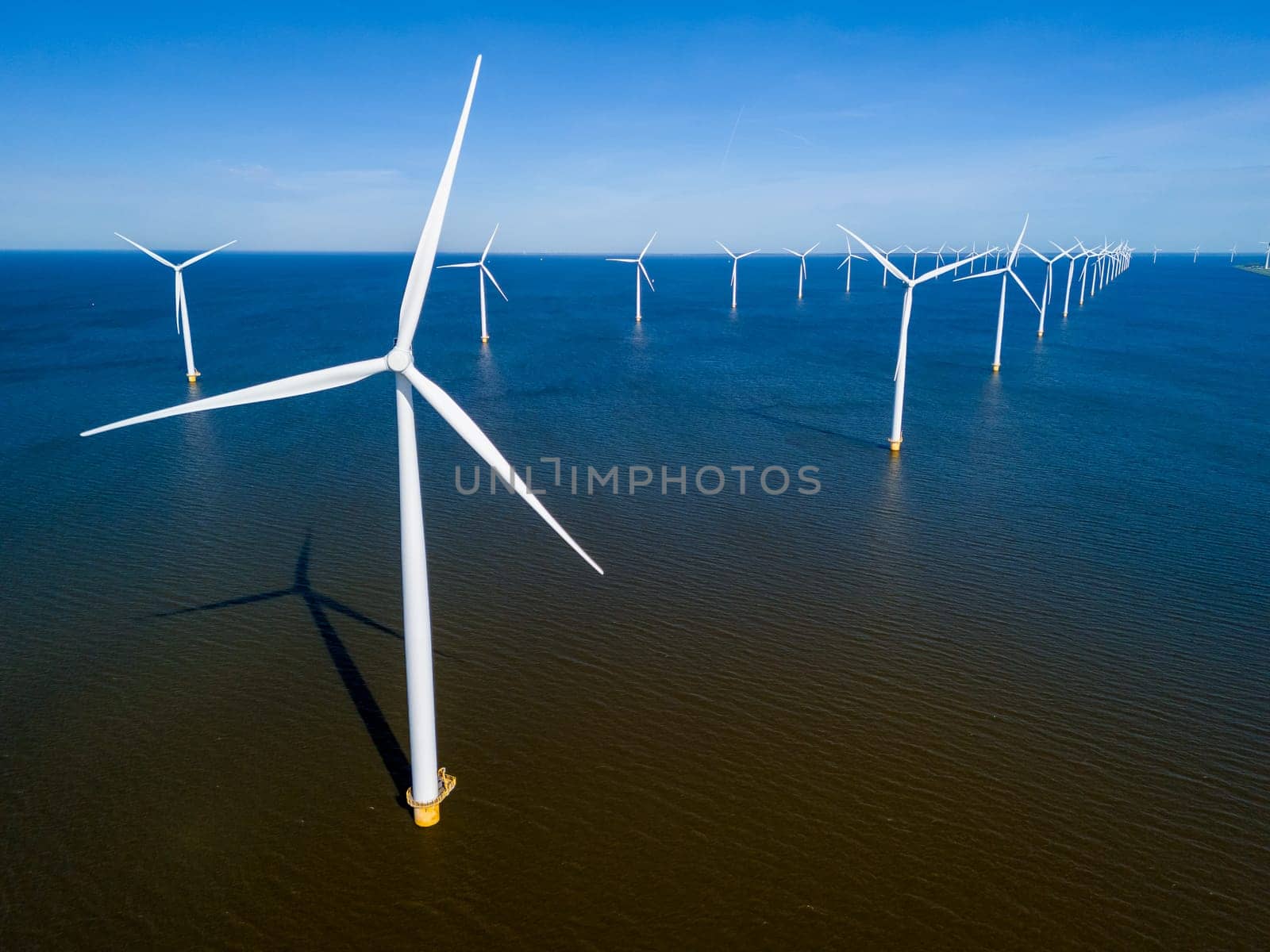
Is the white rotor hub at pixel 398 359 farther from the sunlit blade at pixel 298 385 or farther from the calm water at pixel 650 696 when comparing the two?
the calm water at pixel 650 696

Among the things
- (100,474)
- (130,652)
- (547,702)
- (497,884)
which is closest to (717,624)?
(547,702)

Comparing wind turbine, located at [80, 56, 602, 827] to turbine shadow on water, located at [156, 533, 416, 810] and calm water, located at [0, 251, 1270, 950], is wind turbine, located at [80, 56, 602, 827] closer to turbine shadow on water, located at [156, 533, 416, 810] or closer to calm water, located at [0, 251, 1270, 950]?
turbine shadow on water, located at [156, 533, 416, 810]

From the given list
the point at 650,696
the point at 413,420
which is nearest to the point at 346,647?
the point at 650,696

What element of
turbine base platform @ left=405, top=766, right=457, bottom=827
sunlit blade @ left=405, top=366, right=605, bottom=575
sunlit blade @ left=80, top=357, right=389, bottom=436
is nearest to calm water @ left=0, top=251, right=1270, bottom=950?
turbine base platform @ left=405, top=766, right=457, bottom=827

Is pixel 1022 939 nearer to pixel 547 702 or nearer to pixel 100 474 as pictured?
pixel 547 702

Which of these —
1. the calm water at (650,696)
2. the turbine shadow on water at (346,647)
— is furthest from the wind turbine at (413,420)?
the calm water at (650,696)

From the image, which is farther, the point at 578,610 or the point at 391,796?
the point at 578,610

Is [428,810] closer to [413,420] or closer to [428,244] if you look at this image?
[413,420]
